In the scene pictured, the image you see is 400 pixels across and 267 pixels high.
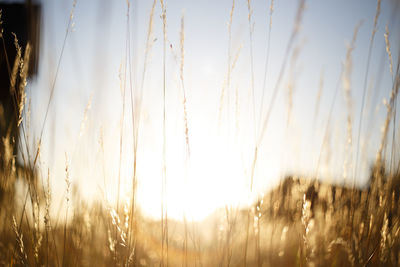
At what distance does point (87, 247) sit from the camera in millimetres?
1683

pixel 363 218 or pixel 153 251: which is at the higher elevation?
pixel 363 218

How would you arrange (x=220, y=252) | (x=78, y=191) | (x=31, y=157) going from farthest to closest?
(x=78, y=191) < (x=220, y=252) < (x=31, y=157)

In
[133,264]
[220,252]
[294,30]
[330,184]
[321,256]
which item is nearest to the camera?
[294,30]

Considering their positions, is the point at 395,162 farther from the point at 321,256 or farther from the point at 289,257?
the point at 289,257

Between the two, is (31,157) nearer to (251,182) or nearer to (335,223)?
(251,182)

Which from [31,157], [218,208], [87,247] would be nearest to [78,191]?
[87,247]

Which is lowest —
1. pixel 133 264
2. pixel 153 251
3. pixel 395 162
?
pixel 153 251

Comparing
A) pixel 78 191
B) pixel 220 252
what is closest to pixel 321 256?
pixel 220 252

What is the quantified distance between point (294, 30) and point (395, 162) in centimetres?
78

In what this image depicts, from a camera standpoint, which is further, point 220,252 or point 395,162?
point 220,252

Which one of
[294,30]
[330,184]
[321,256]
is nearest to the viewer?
[294,30]

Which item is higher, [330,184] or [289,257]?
[330,184]

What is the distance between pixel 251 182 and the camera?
1344mm

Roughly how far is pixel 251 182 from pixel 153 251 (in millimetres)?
1163
